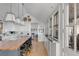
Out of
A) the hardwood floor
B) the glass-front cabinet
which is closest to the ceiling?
the glass-front cabinet

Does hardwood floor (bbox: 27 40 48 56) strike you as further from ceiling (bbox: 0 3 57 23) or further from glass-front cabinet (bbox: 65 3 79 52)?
glass-front cabinet (bbox: 65 3 79 52)

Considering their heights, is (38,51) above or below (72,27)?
below

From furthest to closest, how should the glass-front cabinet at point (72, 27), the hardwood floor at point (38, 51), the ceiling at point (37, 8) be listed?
the hardwood floor at point (38, 51) < the ceiling at point (37, 8) < the glass-front cabinet at point (72, 27)

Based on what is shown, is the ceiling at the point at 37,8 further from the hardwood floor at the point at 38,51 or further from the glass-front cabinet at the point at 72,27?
the hardwood floor at the point at 38,51

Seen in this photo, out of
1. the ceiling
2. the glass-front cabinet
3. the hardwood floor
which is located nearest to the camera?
the glass-front cabinet

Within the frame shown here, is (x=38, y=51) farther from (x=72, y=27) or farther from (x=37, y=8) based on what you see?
(x=72, y=27)

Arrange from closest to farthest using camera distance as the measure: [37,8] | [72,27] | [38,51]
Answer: [72,27]
[37,8]
[38,51]

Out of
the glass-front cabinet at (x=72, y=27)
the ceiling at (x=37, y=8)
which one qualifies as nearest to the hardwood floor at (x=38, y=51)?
the ceiling at (x=37, y=8)

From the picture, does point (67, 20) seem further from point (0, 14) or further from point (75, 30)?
point (0, 14)

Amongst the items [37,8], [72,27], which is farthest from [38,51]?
[72,27]

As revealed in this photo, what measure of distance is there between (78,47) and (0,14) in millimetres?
5488

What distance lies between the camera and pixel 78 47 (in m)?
Result: 1.91

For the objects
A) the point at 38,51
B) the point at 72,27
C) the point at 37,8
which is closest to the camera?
the point at 72,27

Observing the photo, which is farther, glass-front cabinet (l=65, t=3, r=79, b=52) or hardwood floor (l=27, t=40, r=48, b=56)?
hardwood floor (l=27, t=40, r=48, b=56)
